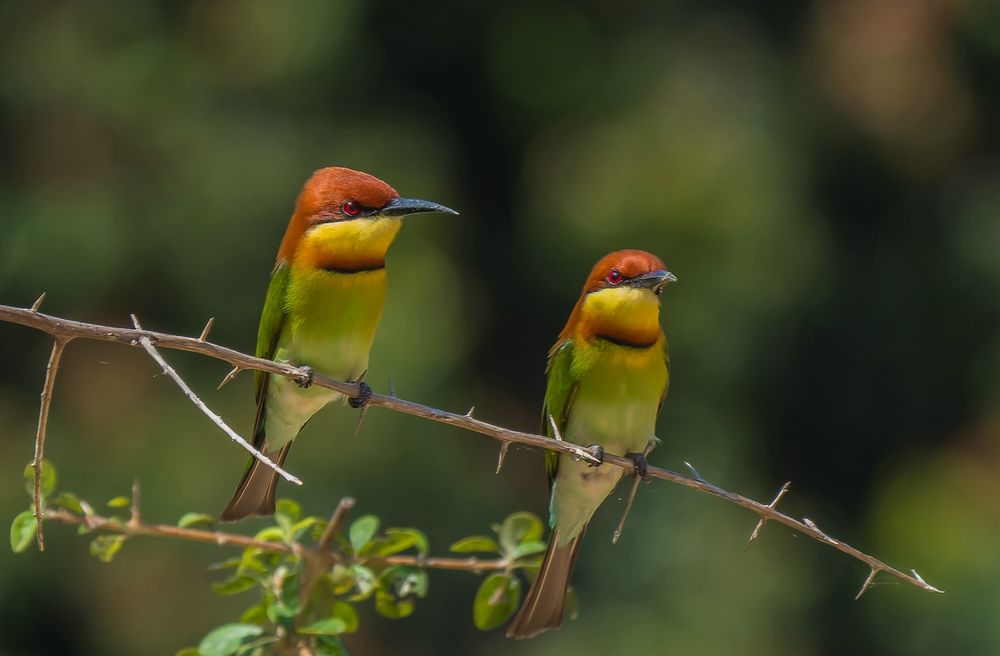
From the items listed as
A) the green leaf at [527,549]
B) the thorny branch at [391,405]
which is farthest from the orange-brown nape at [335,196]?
the green leaf at [527,549]

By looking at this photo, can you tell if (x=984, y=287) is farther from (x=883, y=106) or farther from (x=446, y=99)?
(x=446, y=99)

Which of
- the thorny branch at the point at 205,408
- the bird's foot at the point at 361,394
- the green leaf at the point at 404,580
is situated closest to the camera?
the thorny branch at the point at 205,408

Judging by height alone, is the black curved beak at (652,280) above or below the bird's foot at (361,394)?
above

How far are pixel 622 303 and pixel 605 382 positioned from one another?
0.13 metres

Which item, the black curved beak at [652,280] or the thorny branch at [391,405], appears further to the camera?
the black curved beak at [652,280]

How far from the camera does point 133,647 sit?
6219mm

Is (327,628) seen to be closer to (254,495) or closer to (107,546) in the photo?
→ (107,546)

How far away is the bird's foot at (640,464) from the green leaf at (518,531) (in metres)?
0.27

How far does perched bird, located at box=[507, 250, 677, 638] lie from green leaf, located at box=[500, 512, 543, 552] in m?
0.36

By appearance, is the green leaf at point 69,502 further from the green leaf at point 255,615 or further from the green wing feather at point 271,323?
the green wing feather at point 271,323

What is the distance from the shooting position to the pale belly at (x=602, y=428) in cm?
233

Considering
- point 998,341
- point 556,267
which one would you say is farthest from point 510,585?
point 998,341

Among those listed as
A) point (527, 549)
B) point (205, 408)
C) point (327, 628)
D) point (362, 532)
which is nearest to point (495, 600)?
point (527, 549)

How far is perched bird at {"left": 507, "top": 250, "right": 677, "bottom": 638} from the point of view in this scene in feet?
7.48
